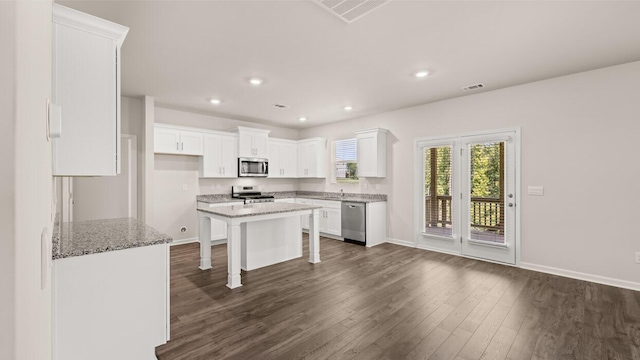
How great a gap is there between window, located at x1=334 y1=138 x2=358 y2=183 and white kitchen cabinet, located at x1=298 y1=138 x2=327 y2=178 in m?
0.35

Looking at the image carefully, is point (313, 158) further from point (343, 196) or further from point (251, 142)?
point (251, 142)

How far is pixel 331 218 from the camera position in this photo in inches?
253

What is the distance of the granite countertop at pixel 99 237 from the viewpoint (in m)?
1.83

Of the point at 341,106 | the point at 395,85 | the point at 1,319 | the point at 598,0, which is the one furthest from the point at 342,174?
the point at 1,319

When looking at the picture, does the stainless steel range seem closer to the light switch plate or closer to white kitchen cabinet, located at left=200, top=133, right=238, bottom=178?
white kitchen cabinet, located at left=200, top=133, right=238, bottom=178

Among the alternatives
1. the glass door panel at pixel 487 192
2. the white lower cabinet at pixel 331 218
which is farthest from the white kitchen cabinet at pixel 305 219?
the glass door panel at pixel 487 192

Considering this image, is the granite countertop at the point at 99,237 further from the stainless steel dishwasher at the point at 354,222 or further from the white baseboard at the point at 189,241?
the stainless steel dishwasher at the point at 354,222

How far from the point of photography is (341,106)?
5602 millimetres

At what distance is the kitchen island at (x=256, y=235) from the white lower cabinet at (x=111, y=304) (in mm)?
1490

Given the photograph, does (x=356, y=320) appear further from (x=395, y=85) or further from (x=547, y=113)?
(x=547, y=113)

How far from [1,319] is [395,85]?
4551 mm

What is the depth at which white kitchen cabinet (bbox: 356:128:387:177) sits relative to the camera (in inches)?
232

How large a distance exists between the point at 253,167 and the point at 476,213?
449 cm

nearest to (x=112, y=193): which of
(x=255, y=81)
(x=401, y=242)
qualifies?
(x=255, y=81)
